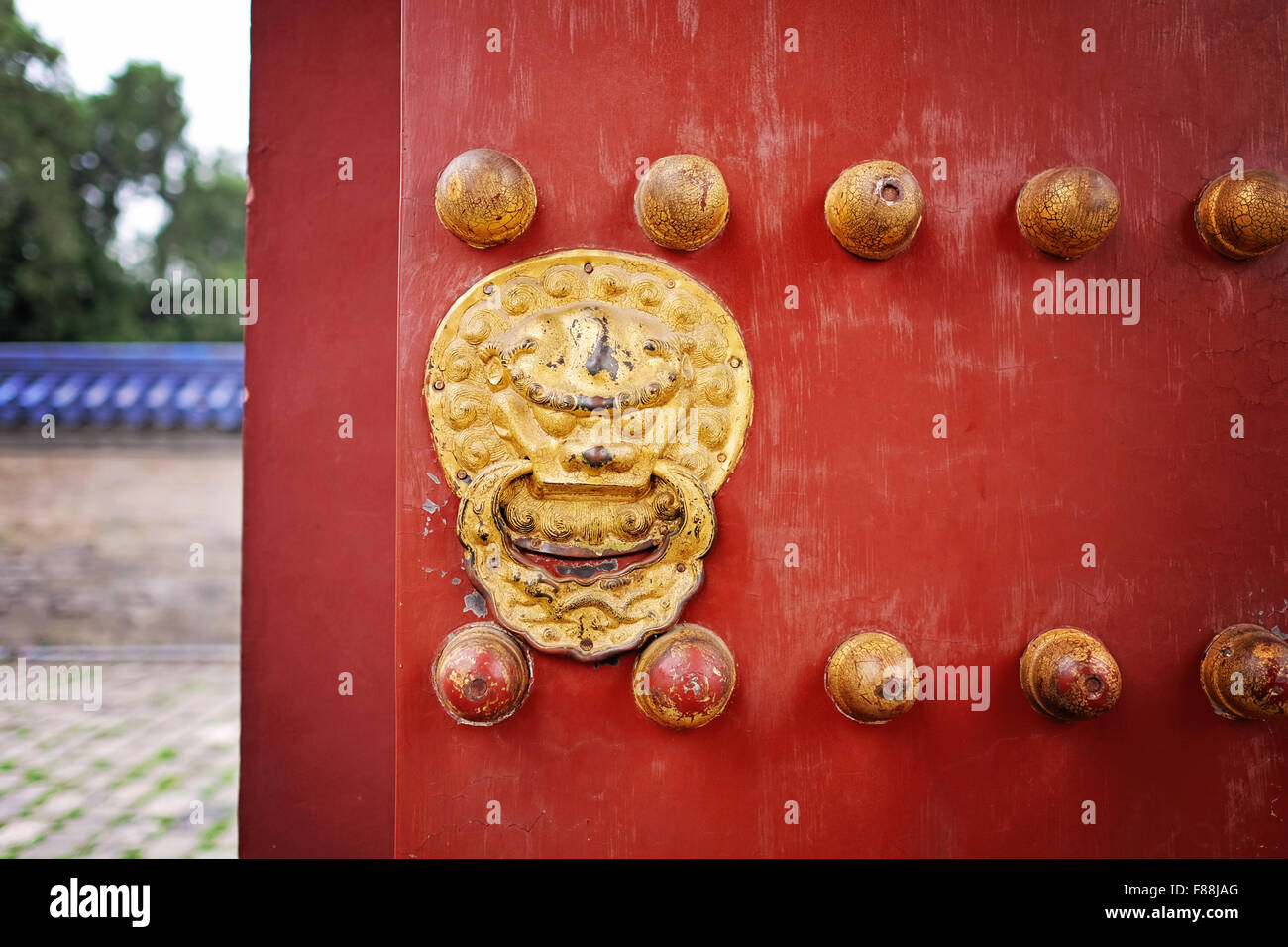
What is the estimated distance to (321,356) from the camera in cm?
134

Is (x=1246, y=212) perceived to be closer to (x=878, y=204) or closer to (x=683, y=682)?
(x=878, y=204)

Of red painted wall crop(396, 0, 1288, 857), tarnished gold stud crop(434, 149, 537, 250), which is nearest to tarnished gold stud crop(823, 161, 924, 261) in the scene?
red painted wall crop(396, 0, 1288, 857)

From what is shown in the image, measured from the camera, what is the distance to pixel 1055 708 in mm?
889

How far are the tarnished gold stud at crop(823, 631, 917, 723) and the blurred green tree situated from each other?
9482 mm

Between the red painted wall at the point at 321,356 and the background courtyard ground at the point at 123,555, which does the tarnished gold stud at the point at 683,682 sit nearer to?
the red painted wall at the point at 321,356

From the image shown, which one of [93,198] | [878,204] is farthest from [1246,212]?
[93,198]

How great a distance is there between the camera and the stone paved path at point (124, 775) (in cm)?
270

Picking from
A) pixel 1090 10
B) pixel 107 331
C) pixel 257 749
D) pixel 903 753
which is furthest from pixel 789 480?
pixel 107 331

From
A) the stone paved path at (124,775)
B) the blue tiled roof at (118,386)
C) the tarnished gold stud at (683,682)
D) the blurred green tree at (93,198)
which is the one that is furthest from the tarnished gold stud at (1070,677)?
the blurred green tree at (93,198)

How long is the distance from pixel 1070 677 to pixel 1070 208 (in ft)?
1.77

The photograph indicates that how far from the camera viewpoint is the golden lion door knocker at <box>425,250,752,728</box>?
0.85 meters

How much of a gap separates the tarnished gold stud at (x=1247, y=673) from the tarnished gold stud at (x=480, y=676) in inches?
33.2

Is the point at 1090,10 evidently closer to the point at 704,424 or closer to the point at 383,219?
the point at 704,424

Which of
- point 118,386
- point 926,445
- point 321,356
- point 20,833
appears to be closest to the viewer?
point 926,445
